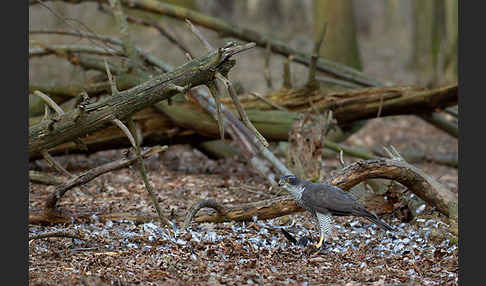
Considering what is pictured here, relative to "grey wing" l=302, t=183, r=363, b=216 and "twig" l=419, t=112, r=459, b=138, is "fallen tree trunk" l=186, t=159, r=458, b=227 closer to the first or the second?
"grey wing" l=302, t=183, r=363, b=216

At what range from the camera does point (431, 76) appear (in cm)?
1180

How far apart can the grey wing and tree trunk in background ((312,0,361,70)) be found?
6.19 metres

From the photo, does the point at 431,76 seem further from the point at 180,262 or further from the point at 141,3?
the point at 180,262

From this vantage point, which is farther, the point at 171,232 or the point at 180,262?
the point at 171,232

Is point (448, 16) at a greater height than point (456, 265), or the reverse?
point (448, 16)

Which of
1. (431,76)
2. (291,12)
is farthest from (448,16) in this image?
(291,12)

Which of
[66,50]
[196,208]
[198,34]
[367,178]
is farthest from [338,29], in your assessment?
[196,208]

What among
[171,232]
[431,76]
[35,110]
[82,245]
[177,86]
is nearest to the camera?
[177,86]

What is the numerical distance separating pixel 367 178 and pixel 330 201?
0.66m

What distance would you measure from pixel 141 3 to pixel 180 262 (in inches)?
169

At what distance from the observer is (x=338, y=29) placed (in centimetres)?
970

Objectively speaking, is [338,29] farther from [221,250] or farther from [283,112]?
[221,250]

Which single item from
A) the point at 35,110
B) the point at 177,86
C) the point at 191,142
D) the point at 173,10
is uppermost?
the point at 173,10

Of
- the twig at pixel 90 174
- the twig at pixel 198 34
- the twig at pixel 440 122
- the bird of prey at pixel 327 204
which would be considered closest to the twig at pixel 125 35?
the twig at pixel 198 34
